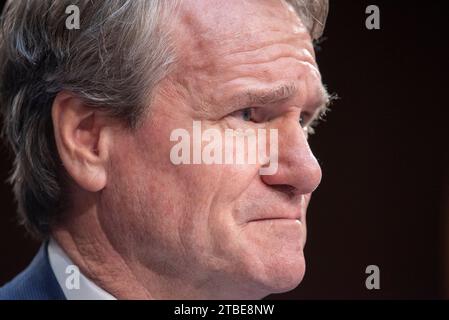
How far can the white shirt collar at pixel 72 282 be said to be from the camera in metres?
1.45

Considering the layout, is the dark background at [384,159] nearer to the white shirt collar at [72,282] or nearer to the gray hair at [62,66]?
the gray hair at [62,66]

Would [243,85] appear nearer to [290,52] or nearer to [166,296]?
[290,52]

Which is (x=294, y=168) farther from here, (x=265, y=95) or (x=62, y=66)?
(x=62, y=66)

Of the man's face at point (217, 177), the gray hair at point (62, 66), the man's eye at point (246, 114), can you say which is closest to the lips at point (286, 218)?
the man's face at point (217, 177)

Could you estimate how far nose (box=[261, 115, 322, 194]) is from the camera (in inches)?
54.7

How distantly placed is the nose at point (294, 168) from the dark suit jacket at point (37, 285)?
A: 0.47 meters

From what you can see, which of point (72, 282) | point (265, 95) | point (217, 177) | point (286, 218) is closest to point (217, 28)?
point (265, 95)

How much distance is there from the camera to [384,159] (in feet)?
5.88

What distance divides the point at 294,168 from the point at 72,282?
49 cm

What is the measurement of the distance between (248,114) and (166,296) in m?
0.38

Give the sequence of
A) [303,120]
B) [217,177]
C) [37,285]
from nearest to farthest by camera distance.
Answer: [217,177]
[37,285]
[303,120]

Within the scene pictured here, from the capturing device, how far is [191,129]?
1.39 metres

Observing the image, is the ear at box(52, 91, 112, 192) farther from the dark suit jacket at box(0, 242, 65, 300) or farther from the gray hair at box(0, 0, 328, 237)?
the dark suit jacket at box(0, 242, 65, 300)

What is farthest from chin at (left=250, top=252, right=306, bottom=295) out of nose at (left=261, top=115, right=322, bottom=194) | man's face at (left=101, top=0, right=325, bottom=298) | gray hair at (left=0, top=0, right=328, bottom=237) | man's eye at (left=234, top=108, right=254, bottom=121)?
gray hair at (left=0, top=0, right=328, bottom=237)
